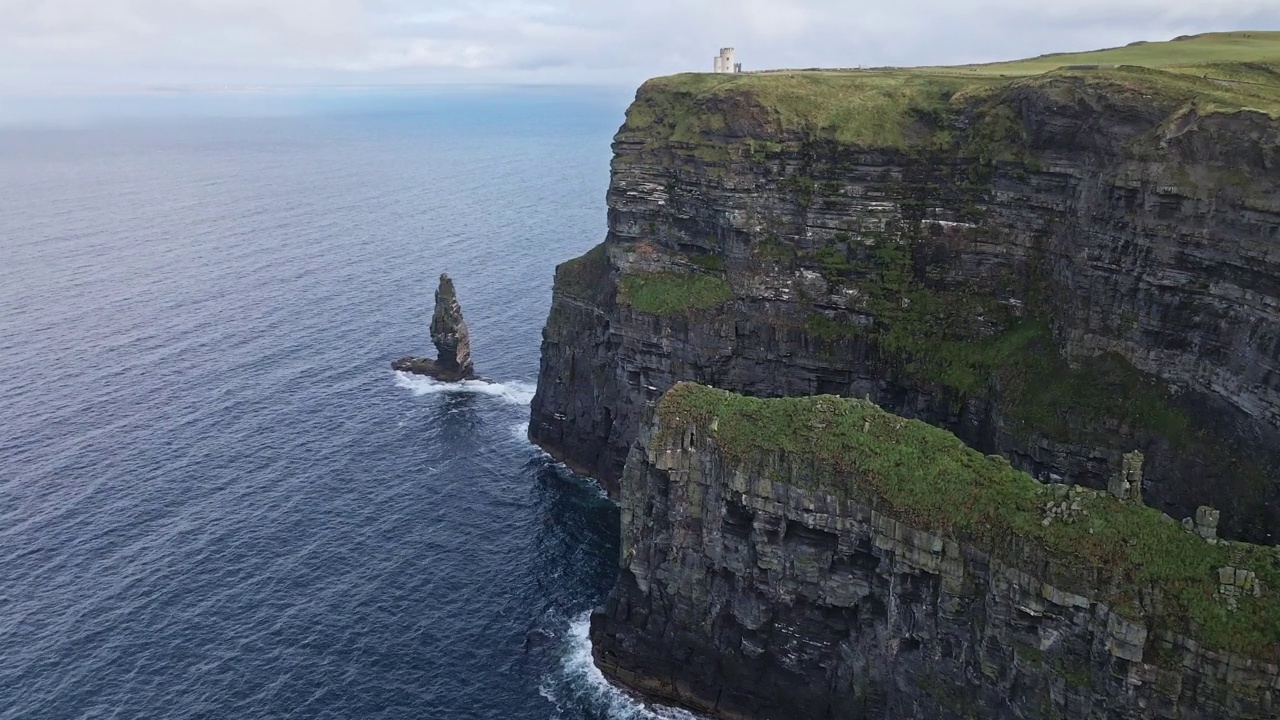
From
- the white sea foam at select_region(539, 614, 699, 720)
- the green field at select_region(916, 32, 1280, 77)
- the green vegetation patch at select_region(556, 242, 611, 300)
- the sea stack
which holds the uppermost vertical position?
the green field at select_region(916, 32, 1280, 77)

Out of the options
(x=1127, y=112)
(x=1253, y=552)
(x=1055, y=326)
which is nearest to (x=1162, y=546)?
(x=1253, y=552)

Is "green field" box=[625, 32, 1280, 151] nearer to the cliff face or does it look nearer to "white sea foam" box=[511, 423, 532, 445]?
the cliff face

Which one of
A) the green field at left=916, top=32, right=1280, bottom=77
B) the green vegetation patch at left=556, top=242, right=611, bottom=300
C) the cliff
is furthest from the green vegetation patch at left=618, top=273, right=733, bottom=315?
the green field at left=916, top=32, right=1280, bottom=77

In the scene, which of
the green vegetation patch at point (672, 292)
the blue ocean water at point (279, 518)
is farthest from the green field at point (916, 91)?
the blue ocean water at point (279, 518)

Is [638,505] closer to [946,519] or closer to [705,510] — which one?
[705,510]

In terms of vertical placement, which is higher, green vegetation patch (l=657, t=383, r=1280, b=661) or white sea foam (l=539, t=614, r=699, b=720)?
green vegetation patch (l=657, t=383, r=1280, b=661)
